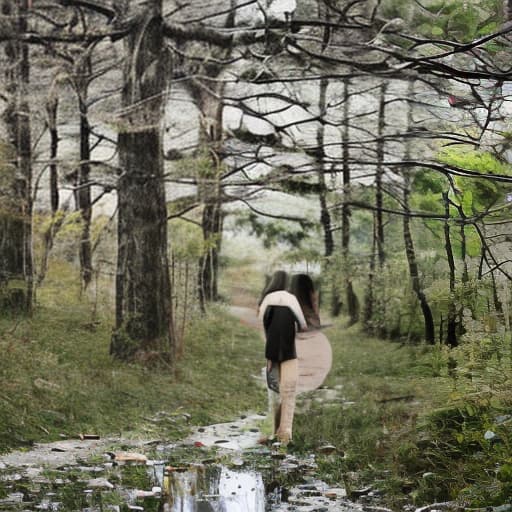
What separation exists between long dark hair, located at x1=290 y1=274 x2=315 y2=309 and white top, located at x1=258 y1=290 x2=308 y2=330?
36mm

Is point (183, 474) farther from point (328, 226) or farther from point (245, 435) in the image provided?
point (328, 226)

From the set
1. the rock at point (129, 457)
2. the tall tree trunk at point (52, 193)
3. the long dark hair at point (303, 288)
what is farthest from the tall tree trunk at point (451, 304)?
the tall tree trunk at point (52, 193)

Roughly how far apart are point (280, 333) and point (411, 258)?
104 cm

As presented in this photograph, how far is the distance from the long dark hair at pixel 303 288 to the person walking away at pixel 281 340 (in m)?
0.04

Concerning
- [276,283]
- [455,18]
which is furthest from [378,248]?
[455,18]

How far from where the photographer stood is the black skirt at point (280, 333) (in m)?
6.21

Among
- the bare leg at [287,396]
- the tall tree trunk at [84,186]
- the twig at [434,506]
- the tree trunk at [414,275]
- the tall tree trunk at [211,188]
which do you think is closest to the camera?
the twig at [434,506]

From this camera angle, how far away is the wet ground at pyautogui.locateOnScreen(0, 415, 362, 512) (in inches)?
203

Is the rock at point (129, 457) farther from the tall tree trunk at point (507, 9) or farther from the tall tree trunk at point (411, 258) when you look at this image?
the tall tree trunk at point (507, 9)

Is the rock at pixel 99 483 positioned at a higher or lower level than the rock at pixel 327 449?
lower

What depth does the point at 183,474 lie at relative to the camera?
222 inches

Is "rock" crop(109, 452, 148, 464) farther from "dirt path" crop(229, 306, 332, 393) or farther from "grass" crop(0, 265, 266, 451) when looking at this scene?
"dirt path" crop(229, 306, 332, 393)

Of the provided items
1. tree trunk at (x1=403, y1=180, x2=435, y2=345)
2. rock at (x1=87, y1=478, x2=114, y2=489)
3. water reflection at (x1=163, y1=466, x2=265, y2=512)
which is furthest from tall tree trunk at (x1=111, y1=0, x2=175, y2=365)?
tree trunk at (x1=403, y1=180, x2=435, y2=345)

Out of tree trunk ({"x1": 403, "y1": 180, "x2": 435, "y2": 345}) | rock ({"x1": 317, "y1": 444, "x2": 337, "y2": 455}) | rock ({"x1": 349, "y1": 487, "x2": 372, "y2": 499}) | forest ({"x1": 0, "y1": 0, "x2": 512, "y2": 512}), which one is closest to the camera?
rock ({"x1": 349, "y1": 487, "x2": 372, "y2": 499})
